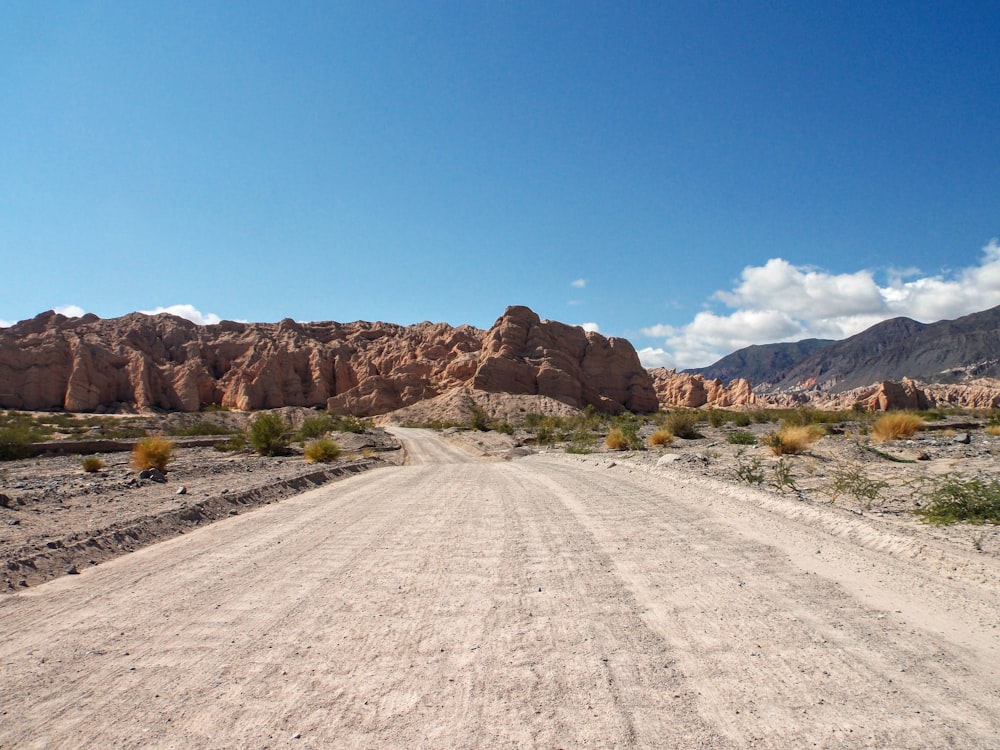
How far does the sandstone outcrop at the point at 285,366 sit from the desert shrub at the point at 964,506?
232 feet

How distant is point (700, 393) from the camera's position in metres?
119

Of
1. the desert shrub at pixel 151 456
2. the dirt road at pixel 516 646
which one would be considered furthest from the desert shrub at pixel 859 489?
the desert shrub at pixel 151 456

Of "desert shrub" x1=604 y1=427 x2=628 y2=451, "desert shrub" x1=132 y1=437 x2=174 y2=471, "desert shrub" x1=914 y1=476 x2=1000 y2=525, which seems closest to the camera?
"desert shrub" x1=914 y1=476 x2=1000 y2=525

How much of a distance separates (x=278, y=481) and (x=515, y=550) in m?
10.3

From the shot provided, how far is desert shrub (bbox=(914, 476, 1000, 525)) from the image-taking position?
7.89 m

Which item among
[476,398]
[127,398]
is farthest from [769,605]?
[127,398]

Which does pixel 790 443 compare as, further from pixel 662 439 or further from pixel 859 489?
pixel 662 439

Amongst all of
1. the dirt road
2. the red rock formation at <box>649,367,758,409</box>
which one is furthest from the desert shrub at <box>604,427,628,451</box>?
the red rock formation at <box>649,367,758,409</box>

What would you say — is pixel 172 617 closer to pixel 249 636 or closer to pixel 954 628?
pixel 249 636

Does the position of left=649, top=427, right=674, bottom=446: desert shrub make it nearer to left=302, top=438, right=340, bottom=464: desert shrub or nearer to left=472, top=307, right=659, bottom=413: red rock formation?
left=302, top=438, right=340, bottom=464: desert shrub

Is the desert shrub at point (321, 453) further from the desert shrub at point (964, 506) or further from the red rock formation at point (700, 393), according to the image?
the red rock formation at point (700, 393)

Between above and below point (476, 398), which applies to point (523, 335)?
above

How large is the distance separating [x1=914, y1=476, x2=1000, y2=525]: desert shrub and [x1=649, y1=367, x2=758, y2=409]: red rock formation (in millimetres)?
108444

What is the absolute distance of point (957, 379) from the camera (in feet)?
484
